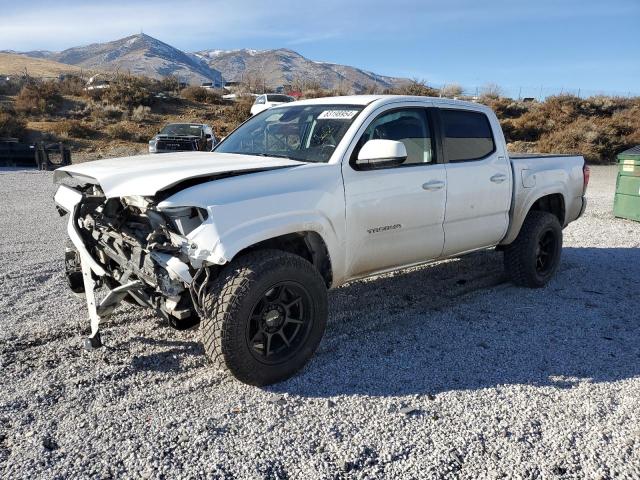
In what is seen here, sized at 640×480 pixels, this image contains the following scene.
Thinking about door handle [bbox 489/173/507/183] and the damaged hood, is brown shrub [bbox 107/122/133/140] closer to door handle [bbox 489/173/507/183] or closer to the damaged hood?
the damaged hood

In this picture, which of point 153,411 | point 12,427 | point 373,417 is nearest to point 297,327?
point 373,417

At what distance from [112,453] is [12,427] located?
68cm

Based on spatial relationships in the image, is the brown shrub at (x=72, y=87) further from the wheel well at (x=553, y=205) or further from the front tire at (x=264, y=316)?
the front tire at (x=264, y=316)

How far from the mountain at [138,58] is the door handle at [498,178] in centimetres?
14952

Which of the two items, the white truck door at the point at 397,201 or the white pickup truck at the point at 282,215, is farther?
the white truck door at the point at 397,201

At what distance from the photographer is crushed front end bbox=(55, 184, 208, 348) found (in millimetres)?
3254

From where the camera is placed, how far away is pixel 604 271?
664 cm

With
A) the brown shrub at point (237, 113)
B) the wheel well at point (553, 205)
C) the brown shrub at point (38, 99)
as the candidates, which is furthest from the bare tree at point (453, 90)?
the wheel well at point (553, 205)

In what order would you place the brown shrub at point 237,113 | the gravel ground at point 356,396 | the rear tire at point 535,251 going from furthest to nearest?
the brown shrub at point 237,113
the rear tire at point 535,251
the gravel ground at point 356,396

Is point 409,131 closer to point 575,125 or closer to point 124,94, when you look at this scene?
point 575,125

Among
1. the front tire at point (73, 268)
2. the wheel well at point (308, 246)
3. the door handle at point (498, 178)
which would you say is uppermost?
the door handle at point (498, 178)

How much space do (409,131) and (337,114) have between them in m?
0.67

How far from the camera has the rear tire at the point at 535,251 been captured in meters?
5.55

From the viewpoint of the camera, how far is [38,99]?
31.4 metres
